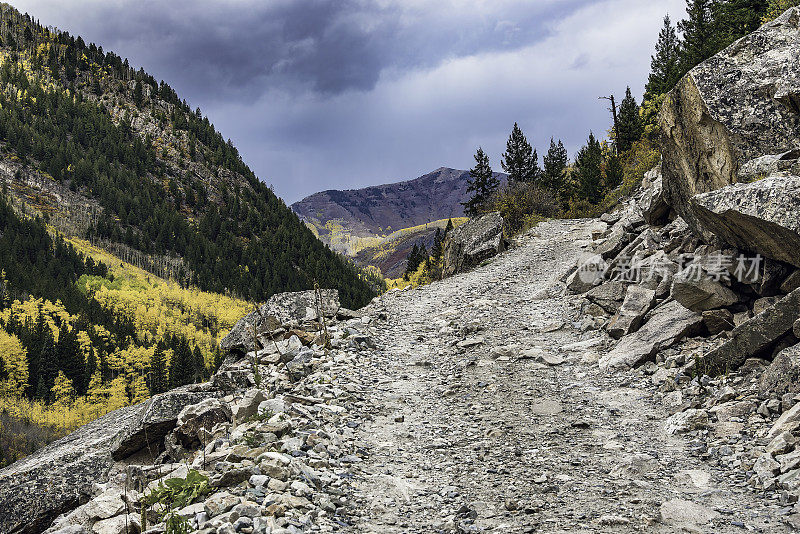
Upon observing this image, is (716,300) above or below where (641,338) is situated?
above

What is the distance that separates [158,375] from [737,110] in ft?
417

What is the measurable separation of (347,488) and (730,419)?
7.20 metres

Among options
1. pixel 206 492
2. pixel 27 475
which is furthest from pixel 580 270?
pixel 27 475

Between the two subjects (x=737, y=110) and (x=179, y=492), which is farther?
(x=737, y=110)

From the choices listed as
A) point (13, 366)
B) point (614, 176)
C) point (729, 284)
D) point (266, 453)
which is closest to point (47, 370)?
point (13, 366)

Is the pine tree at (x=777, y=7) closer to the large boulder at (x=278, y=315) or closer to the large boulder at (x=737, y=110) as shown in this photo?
the large boulder at (x=737, y=110)

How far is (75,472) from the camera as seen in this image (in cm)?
1883

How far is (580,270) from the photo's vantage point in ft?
67.8

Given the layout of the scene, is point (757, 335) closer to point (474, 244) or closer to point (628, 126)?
point (474, 244)

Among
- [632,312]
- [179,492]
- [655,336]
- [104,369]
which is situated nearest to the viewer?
[179,492]

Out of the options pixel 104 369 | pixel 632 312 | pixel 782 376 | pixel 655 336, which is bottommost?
pixel 104 369

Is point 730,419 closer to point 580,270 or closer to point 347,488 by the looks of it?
point 347,488

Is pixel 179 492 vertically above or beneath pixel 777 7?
beneath

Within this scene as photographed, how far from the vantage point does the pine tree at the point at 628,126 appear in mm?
59625
